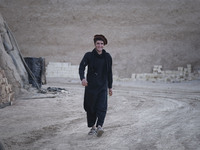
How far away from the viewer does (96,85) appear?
186 inches

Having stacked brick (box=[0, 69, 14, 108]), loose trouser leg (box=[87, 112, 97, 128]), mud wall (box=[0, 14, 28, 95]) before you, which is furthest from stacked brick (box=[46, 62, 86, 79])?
loose trouser leg (box=[87, 112, 97, 128])

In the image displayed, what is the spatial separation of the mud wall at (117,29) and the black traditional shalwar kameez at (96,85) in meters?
24.5

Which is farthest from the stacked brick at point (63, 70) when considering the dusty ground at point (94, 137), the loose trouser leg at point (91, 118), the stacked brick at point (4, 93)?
the loose trouser leg at point (91, 118)

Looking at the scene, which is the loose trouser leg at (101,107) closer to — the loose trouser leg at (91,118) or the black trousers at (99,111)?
the black trousers at (99,111)

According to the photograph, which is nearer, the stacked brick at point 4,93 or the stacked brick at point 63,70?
the stacked brick at point 4,93

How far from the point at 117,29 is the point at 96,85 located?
29.4 m

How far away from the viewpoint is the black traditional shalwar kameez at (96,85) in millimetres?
4723

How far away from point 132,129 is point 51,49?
3029 centimetres

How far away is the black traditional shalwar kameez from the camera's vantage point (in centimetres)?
472

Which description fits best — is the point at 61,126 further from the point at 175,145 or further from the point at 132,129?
the point at 175,145

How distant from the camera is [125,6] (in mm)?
34531

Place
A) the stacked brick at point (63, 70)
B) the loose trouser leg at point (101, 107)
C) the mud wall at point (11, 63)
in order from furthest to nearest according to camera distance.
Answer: the stacked brick at point (63, 70), the mud wall at point (11, 63), the loose trouser leg at point (101, 107)

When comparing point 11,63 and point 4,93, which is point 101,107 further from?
point 11,63

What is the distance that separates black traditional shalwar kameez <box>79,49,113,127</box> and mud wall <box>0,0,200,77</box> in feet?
80.2
